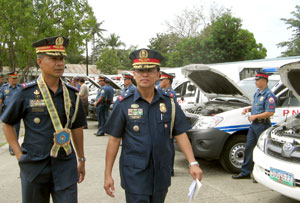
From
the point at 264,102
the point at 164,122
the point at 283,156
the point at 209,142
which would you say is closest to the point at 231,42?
the point at 264,102

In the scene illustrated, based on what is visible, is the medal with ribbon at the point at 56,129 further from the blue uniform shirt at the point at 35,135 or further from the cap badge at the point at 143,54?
the cap badge at the point at 143,54

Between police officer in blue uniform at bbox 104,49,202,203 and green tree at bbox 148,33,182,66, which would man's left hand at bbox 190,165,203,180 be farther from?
green tree at bbox 148,33,182,66

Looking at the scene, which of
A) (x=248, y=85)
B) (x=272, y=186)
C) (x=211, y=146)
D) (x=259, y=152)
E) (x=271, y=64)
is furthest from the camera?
(x=271, y=64)

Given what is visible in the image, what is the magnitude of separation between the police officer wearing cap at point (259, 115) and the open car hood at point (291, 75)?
34cm

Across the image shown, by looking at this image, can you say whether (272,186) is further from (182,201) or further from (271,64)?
(271,64)

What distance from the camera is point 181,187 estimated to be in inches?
196

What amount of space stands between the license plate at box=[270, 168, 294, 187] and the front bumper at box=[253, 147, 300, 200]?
0.11ft

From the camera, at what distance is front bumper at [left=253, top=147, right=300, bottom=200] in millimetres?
3543

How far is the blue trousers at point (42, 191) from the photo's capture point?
252 cm

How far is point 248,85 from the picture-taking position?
7383 millimetres

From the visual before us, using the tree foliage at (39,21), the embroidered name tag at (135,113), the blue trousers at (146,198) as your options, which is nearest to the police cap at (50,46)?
the embroidered name tag at (135,113)

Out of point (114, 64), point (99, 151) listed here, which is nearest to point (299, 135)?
point (99, 151)

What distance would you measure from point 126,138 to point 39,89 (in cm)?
85

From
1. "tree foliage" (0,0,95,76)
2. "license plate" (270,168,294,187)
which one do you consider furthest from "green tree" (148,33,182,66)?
"license plate" (270,168,294,187)
